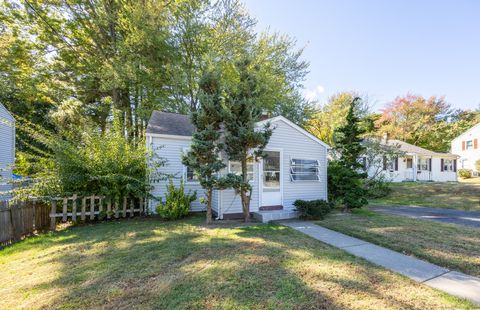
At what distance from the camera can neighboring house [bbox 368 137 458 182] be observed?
20.7 meters

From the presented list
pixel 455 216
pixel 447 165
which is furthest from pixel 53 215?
pixel 447 165

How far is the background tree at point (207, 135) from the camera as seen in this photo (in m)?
6.81

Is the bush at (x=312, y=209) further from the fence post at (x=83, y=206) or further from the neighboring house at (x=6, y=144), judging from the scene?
the neighboring house at (x=6, y=144)

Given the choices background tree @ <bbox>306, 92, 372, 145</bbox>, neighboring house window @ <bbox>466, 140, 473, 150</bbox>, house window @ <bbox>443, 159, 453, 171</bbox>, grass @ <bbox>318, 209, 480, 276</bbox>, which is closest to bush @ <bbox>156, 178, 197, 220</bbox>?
grass @ <bbox>318, 209, 480, 276</bbox>

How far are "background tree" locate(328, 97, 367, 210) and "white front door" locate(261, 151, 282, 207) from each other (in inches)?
119

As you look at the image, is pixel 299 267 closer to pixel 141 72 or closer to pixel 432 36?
pixel 141 72

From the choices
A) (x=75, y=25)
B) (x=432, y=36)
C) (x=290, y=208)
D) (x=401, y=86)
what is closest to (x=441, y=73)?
(x=432, y=36)

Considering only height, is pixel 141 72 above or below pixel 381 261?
above

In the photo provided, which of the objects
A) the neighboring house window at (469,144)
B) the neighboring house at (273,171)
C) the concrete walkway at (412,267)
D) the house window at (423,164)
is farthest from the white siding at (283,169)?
the neighboring house window at (469,144)

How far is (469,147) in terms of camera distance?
26.5 metres

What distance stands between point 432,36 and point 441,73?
706 centimetres

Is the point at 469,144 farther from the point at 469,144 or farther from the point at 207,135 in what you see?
the point at 207,135

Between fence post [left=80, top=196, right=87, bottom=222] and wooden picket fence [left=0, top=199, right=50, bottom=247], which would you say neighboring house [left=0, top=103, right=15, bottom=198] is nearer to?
wooden picket fence [left=0, top=199, right=50, bottom=247]

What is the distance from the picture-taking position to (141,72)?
12.9 meters
